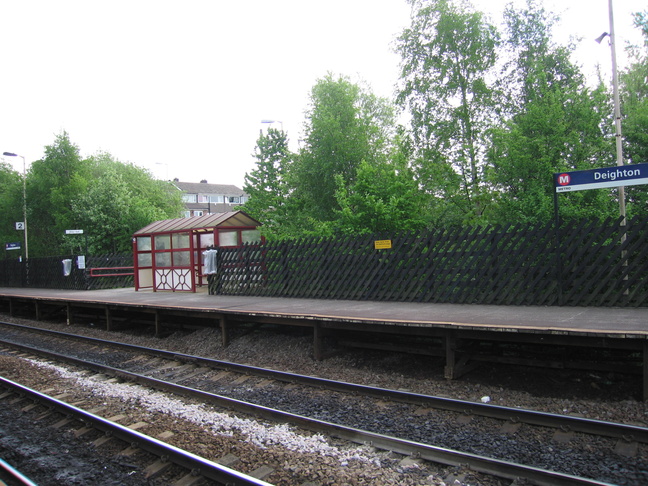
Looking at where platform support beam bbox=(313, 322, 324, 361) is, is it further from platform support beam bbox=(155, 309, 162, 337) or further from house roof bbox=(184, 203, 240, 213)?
house roof bbox=(184, 203, 240, 213)

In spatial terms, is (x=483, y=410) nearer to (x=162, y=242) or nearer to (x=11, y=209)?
(x=162, y=242)

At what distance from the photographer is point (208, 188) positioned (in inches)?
3750

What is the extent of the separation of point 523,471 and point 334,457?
1.70m

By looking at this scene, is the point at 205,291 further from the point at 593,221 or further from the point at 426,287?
the point at 593,221

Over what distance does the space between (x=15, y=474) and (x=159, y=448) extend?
50.5 inches

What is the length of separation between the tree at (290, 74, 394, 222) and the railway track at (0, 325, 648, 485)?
449 inches

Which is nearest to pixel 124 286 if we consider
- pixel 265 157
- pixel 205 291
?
pixel 205 291

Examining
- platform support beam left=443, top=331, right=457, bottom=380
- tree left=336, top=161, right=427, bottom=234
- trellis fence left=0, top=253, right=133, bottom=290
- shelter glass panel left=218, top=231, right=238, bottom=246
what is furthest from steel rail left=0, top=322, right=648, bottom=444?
trellis fence left=0, top=253, right=133, bottom=290

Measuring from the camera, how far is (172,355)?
9.64m

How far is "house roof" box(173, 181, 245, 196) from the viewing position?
92375 mm

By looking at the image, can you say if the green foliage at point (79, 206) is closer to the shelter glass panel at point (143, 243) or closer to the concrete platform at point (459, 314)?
the shelter glass panel at point (143, 243)

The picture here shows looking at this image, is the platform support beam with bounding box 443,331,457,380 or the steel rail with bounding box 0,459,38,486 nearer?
the steel rail with bounding box 0,459,38,486

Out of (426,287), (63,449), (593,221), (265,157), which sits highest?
(265,157)

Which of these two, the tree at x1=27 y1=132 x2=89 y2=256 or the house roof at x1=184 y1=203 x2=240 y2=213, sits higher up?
the house roof at x1=184 y1=203 x2=240 y2=213
